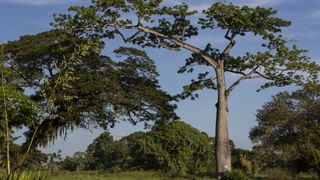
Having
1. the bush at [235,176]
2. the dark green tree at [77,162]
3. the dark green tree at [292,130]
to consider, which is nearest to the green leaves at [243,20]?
the bush at [235,176]

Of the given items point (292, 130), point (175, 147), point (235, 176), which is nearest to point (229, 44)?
point (235, 176)

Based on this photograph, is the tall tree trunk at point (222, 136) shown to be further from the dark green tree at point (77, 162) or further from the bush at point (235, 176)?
the dark green tree at point (77, 162)

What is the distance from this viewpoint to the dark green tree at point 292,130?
29.8 m

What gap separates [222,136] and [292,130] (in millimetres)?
14021

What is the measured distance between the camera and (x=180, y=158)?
4162 centimetres

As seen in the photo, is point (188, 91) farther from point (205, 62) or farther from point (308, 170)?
point (308, 170)

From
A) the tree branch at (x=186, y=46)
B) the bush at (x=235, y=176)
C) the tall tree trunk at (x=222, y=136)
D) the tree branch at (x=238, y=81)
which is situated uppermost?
the tree branch at (x=186, y=46)

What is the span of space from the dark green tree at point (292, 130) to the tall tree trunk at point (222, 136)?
10.9 m

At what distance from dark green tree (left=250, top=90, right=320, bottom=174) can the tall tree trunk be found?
1090 centimetres

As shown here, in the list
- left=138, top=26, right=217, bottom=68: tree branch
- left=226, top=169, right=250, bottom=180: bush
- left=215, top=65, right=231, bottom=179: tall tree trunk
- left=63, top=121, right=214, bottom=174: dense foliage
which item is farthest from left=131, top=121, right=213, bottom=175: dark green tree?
left=226, top=169, right=250, bottom=180: bush

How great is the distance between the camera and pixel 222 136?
1912cm

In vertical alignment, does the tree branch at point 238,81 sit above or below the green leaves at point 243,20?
below

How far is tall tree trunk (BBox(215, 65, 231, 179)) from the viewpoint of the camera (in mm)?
18969

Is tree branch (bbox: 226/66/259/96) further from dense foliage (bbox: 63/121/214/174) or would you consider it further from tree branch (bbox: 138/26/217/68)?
dense foliage (bbox: 63/121/214/174)
